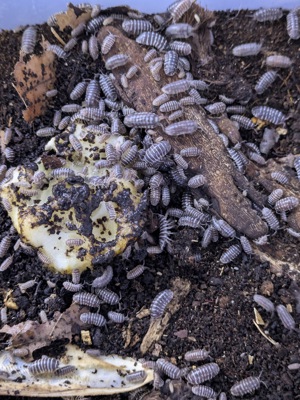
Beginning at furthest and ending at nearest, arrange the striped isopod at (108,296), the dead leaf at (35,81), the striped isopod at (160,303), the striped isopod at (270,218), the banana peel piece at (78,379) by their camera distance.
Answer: the dead leaf at (35,81), the striped isopod at (270,218), the striped isopod at (108,296), the striped isopod at (160,303), the banana peel piece at (78,379)

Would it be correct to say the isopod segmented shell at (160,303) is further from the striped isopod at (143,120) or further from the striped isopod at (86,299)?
the striped isopod at (143,120)

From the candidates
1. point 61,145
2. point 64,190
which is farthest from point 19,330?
point 61,145

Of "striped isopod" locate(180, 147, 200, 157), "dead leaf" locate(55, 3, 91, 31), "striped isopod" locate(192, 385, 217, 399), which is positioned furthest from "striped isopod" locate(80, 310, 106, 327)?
"dead leaf" locate(55, 3, 91, 31)

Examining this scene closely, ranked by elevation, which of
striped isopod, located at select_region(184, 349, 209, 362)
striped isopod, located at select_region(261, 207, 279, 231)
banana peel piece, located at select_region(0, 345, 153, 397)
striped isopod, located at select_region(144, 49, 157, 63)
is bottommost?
banana peel piece, located at select_region(0, 345, 153, 397)

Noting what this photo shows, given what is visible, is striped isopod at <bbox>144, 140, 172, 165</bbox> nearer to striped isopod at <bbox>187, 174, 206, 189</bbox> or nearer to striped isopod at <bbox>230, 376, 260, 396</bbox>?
striped isopod at <bbox>187, 174, 206, 189</bbox>

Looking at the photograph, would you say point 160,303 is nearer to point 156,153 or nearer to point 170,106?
point 156,153

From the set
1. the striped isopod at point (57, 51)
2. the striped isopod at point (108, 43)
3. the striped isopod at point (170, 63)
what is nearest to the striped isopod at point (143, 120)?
the striped isopod at point (170, 63)

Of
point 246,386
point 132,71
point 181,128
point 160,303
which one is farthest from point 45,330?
point 132,71
